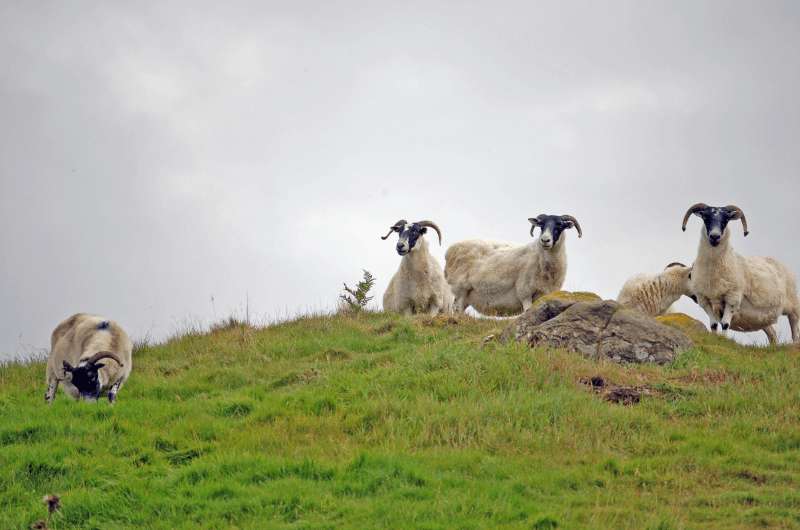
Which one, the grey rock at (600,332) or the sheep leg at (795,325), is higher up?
the sheep leg at (795,325)

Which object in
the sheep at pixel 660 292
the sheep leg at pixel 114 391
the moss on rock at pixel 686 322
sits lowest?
the sheep leg at pixel 114 391

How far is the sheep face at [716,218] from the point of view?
20.5m

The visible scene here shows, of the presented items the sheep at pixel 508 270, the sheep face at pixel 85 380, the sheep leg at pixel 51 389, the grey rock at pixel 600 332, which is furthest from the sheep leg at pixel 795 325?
the sheep leg at pixel 51 389

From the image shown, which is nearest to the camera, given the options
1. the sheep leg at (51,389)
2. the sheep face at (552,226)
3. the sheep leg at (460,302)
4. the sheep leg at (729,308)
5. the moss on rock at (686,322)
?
the sheep leg at (51,389)

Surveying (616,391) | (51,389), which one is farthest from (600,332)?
(51,389)

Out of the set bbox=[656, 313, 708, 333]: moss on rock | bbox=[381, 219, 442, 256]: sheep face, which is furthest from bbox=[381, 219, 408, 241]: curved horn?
bbox=[656, 313, 708, 333]: moss on rock

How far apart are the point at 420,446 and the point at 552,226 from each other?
36.7 ft

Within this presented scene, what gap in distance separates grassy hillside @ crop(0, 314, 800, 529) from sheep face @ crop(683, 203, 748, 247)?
4.30 meters

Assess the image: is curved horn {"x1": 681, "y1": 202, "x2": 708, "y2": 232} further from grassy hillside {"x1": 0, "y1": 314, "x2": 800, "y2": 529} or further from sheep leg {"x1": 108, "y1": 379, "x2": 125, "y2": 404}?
sheep leg {"x1": 108, "y1": 379, "x2": 125, "y2": 404}

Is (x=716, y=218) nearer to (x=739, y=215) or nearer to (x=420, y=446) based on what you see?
(x=739, y=215)

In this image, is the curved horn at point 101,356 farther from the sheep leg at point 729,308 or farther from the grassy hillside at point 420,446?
the sheep leg at point 729,308

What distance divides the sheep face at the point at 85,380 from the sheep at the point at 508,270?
943 centimetres

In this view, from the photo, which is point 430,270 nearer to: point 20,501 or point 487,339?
point 487,339

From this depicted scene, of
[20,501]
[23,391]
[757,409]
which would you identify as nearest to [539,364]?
[757,409]
